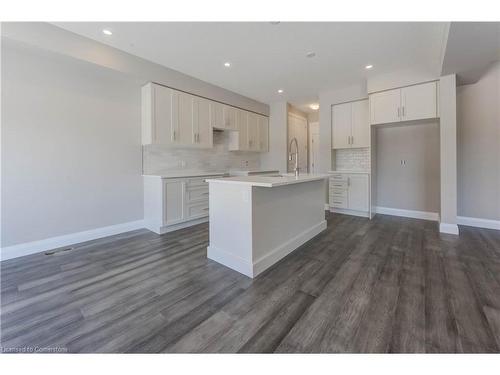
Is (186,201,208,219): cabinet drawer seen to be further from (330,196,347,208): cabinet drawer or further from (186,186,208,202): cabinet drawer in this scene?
(330,196,347,208): cabinet drawer

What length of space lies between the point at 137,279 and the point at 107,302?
36 centimetres

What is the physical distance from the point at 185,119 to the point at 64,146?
1.80m

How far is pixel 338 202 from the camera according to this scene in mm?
4715

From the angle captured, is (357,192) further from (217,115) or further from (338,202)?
(217,115)

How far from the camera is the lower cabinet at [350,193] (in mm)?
4320

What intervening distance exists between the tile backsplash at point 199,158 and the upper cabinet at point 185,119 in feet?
0.84

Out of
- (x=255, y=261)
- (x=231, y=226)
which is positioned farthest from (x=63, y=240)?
(x=255, y=261)

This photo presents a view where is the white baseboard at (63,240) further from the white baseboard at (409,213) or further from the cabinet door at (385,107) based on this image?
the white baseboard at (409,213)

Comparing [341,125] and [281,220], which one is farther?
[341,125]

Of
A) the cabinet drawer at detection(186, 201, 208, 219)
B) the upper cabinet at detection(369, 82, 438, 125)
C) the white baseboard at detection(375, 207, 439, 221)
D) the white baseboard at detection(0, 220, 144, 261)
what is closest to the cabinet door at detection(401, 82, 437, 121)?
the upper cabinet at detection(369, 82, 438, 125)

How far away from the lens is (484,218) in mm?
3545
